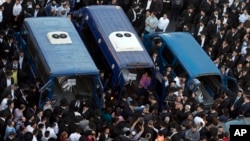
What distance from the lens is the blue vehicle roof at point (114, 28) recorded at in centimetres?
1661

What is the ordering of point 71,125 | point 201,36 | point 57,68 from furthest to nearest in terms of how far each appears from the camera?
point 201,36, point 57,68, point 71,125

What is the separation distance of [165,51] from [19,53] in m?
4.45

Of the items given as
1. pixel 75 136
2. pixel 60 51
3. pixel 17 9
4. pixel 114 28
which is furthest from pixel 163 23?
pixel 75 136

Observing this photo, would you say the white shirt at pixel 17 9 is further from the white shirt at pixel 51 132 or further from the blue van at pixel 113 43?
the white shirt at pixel 51 132

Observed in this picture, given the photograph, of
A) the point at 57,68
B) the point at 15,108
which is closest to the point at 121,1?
the point at 57,68

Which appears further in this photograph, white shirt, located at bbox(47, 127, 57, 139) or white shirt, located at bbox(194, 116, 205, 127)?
white shirt, located at bbox(194, 116, 205, 127)

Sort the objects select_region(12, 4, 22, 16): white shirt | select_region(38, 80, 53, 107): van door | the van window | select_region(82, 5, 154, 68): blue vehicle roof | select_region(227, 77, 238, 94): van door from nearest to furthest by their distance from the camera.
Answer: select_region(38, 80, 53, 107): van door, select_region(82, 5, 154, 68): blue vehicle roof, the van window, select_region(227, 77, 238, 94): van door, select_region(12, 4, 22, 16): white shirt

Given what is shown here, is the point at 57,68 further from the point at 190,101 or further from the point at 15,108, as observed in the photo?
the point at 190,101

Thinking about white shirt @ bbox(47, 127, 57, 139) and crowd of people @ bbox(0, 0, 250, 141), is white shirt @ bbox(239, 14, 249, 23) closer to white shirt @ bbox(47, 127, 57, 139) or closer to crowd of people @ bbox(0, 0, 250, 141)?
crowd of people @ bbox(0, 0, 250, 141)

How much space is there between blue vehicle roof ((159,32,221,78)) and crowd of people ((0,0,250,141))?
0.57 meters

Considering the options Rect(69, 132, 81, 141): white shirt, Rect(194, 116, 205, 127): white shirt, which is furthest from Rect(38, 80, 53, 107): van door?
Rect(194, 116, 205, 127): white shirt

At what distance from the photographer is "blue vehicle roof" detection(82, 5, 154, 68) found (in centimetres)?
1661

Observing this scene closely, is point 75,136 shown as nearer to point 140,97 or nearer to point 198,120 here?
point 140,97

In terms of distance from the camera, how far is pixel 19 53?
16.5 m
